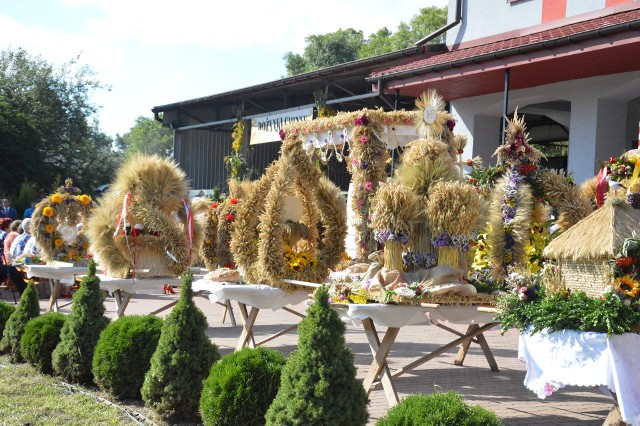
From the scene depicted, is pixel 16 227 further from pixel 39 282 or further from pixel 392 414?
pixel 392 414

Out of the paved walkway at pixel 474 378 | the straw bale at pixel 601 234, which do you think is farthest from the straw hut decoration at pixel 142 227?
the straw bale at pixel 601 234

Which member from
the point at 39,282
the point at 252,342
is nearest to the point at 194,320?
the point at 252,342

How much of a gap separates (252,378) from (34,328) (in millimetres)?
3770

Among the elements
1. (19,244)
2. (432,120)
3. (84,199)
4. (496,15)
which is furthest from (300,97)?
(432,120)

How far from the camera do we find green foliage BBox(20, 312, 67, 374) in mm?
8422

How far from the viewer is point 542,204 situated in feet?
23.4

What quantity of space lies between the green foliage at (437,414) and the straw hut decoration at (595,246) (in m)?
1.21

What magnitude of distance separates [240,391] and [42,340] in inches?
140

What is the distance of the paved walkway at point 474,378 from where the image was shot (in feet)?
22.0

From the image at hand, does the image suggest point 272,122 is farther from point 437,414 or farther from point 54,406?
point 437,414

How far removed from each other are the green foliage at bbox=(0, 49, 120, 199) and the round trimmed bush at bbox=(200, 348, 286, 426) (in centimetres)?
2782

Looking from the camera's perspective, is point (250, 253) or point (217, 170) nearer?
point (250, 253)

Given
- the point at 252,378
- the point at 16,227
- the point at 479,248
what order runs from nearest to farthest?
the point at 252,378, the point at 479,248, the point at 16,227

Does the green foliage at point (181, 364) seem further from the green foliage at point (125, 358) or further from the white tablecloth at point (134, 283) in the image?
the white tablecloth at point (134, 283)
